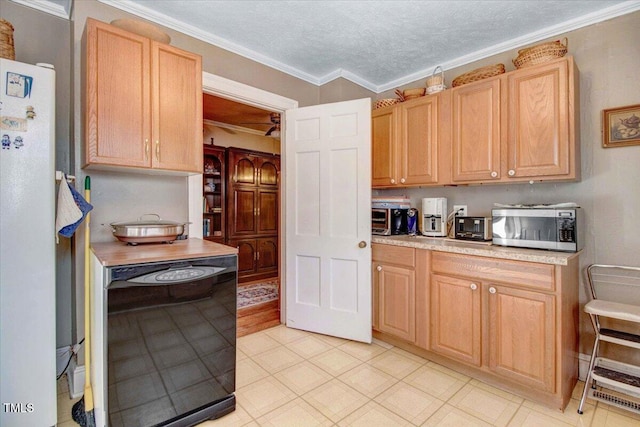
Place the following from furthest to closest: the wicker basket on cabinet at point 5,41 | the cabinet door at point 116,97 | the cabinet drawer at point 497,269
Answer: the cabinet drawer at point 497,269 < the cabinet door at point 116,97 < the wicker basket on cabinet at point 5,41

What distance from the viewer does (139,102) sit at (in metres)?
1.85

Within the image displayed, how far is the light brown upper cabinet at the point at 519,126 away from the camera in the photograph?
77.9 inches

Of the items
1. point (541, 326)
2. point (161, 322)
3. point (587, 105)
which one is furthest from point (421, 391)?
point (587, 105)

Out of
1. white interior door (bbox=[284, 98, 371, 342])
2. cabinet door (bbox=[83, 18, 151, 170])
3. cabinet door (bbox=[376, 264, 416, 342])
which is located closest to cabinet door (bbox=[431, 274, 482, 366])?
cabinet door (bbox=[376, 264, 416, 342])

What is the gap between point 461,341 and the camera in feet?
7.11

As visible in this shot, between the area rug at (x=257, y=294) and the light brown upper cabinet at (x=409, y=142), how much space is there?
2.16m

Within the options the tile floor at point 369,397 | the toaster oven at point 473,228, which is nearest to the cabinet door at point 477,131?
the toaster oven at point 473,228

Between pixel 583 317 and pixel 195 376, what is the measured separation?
8.70 ft

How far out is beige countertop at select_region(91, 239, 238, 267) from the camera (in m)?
1.45

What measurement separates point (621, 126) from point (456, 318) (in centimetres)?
172

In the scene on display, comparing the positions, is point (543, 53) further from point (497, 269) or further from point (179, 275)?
point (179, 275)

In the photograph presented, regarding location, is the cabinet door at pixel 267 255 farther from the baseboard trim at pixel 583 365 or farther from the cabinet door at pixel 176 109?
the baseboard trim at pixel 583 365

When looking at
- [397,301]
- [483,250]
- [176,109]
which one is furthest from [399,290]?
[176,109]

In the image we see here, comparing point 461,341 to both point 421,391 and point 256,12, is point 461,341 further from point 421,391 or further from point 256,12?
point 256,12
